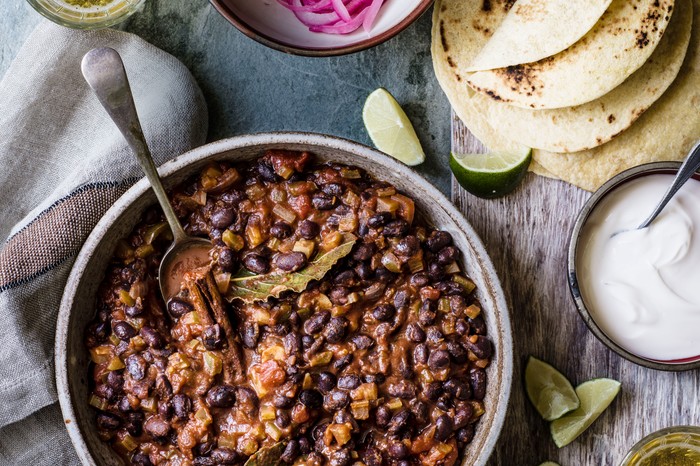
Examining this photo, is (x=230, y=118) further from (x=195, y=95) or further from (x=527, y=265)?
(x=527, y=265)

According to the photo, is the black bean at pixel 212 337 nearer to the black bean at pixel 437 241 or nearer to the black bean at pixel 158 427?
the black bean at pixel 158 427

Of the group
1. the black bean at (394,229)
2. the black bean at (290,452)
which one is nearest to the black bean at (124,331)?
the black bean at (290,452)

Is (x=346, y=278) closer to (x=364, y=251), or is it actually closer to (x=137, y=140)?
(x=364, y=251)

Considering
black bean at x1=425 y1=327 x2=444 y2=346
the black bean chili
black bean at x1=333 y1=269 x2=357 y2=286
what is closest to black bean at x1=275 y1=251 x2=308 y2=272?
the black bean chili

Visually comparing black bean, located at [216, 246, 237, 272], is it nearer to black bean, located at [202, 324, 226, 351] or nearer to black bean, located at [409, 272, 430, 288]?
black bean, located at [202, 324, 226, 351]

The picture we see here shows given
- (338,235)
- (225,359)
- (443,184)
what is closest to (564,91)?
(443,184)

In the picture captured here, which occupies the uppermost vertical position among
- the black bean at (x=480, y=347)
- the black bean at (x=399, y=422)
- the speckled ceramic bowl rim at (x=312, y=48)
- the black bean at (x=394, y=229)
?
the speckled ceramic bowl rim at (x=312, y=48)
